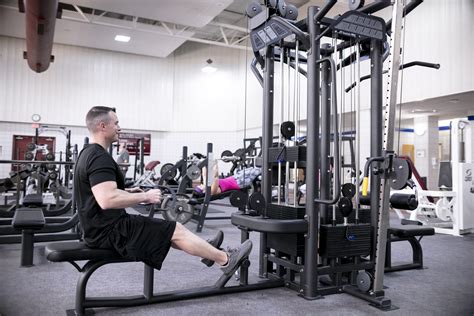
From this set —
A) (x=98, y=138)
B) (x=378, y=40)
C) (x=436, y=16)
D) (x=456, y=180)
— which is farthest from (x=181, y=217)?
(x=436, y=16)

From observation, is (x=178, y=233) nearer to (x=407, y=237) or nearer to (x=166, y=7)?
(x=407, y=237)

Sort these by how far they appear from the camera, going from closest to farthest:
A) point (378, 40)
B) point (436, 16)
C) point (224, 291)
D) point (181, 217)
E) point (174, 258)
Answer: point (224, 291) < point (378, 40) < point (174, 258) < point (181, 217) < point (436, 16)

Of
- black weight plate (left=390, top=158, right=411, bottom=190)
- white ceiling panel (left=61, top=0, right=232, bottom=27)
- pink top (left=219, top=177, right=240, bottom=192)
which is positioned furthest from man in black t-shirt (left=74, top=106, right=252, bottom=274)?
white ceiling panel (left=61, top=0, right=232, bottom=27)

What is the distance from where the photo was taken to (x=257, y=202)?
2.68 meters

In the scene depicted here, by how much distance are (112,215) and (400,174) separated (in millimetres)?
1730

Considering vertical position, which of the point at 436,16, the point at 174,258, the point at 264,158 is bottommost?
the point at 174,258

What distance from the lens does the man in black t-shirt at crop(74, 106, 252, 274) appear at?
2.12 meters

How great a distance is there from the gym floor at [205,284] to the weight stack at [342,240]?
0.96ft

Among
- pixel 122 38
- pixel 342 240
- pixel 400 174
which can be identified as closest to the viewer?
pixel 400 174

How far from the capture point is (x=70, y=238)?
12.3 feet

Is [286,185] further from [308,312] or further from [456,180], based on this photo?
[456,180]

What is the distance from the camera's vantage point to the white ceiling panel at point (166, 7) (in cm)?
816

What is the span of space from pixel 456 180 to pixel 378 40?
326cm

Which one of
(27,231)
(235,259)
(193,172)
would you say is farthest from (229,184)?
(235,259)
